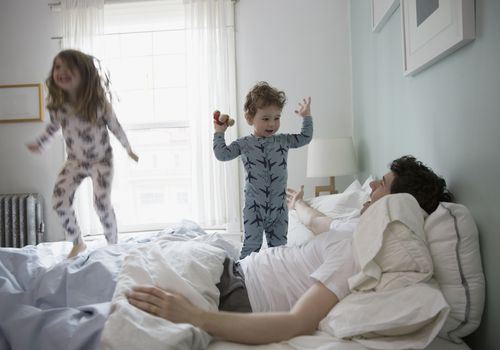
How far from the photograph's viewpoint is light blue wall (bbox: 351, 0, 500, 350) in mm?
1090

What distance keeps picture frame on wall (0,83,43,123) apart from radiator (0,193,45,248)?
2.51 feet

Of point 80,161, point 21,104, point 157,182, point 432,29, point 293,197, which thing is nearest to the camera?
point 432,29

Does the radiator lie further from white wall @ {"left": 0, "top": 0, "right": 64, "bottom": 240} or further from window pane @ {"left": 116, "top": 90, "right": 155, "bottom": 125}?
window pane @ {"left": 116, "top": 90, "right": 155, "bottom": 125}

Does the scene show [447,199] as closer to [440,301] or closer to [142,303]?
[440,301]

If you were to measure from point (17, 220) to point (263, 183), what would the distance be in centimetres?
269

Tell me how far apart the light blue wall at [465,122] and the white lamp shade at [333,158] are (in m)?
0.66

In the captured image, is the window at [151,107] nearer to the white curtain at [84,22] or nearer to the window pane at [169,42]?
the window pane at [169,42]

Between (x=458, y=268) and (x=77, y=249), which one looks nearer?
(x=458, y=268)

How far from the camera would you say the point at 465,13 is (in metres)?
1.18

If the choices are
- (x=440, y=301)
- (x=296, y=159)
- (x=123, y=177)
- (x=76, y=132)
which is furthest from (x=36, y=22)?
(x=440, y=301)

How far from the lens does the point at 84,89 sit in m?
2.07

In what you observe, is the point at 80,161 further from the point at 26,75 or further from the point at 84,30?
the point at 26,75

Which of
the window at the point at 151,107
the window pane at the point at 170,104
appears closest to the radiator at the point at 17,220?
the window at the point at 151,107

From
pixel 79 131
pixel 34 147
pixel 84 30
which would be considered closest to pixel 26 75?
pixel 84 30
